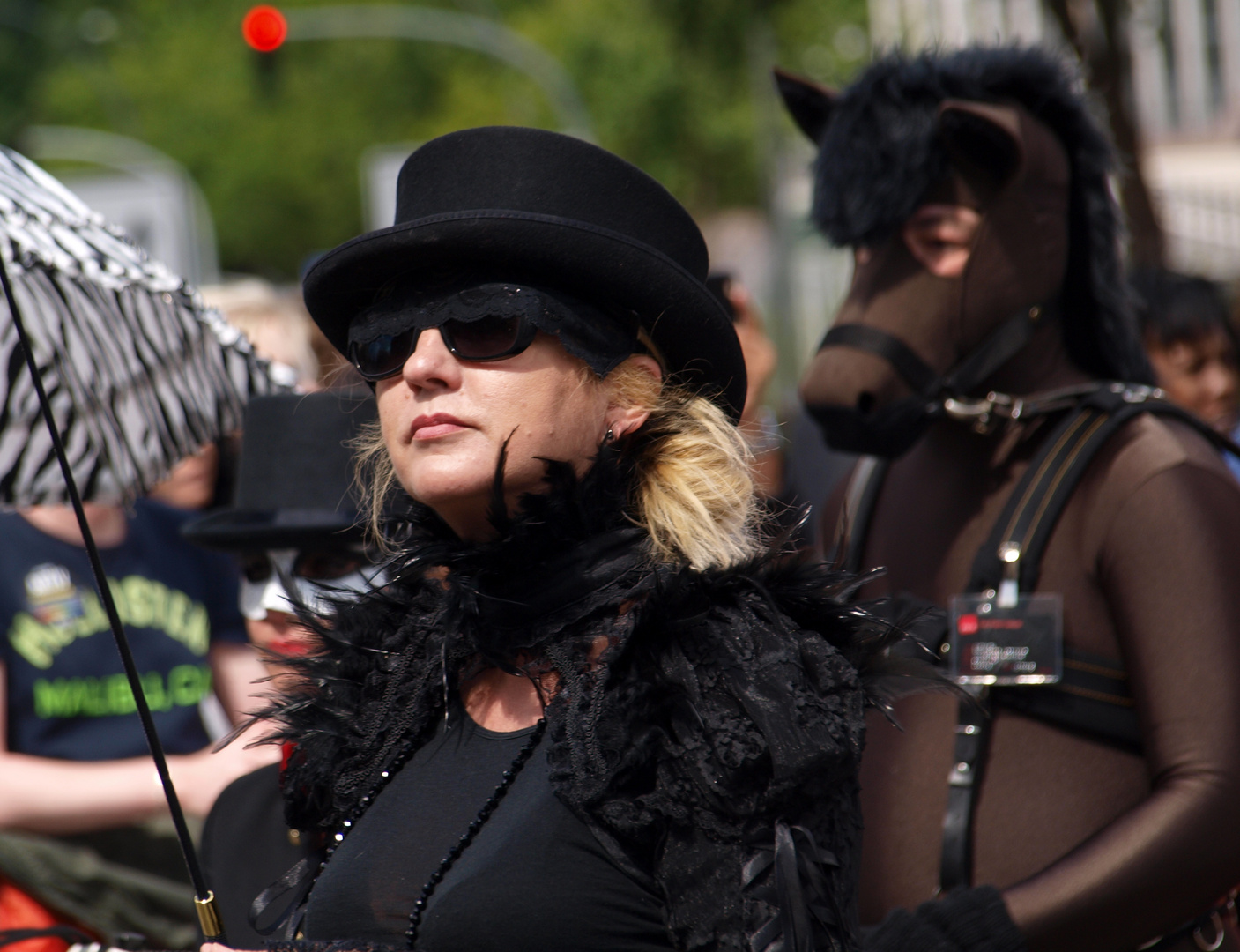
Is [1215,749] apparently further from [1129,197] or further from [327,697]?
[1129,197]

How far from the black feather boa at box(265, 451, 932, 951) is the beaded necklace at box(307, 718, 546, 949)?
1 cm

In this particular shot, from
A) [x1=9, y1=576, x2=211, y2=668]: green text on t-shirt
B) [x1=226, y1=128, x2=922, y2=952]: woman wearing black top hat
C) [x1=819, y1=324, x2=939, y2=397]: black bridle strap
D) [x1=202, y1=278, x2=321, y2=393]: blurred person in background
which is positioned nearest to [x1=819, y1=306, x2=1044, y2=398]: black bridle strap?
[x1=819, y1=324, x2=939, y2=397]: black bridle strap

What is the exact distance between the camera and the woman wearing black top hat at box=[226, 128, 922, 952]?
1.62 m

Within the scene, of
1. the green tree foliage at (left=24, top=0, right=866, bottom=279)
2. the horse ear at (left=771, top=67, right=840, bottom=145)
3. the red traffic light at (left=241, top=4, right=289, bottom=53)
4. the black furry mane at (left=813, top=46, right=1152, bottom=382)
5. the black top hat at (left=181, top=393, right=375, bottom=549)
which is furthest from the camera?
the green tree foliage at (left=24, top=0, right=866, bottom=279)

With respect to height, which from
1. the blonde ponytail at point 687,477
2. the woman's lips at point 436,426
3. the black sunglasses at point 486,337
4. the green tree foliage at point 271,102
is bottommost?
the green tree foliage at point 271,102

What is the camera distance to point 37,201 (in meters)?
2.61

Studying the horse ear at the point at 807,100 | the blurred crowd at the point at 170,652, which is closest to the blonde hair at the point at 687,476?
the blurred crowd at the point at 170,652

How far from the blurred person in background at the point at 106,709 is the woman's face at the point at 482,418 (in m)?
1.36

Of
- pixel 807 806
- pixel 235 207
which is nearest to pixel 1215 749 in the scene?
pixel 807 806

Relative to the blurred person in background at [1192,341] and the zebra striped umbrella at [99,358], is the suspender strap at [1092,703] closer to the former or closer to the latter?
the zebra striped umbrella at [99,358]

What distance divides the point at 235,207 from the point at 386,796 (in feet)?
109

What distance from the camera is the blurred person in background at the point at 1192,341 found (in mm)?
4605

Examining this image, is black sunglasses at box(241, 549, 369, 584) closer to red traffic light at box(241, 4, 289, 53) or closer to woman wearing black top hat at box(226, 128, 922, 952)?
woman wearing black top hat at box(226, 128, 922, 952)

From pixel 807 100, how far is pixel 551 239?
1456mm
